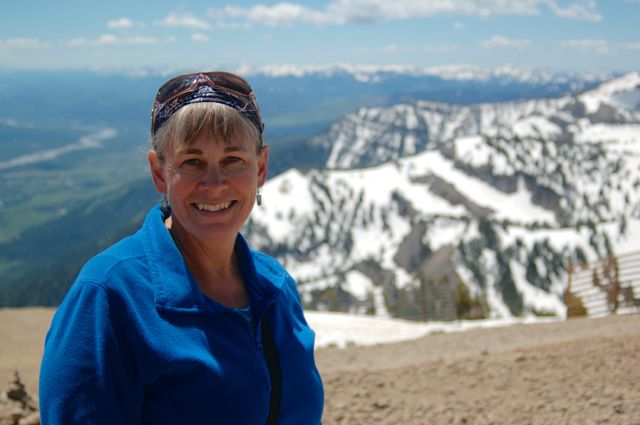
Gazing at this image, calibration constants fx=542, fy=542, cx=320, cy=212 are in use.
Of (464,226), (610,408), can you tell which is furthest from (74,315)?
(464,226)

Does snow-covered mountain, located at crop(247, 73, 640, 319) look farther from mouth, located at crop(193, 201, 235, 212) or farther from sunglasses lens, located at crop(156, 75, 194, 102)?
sunglasses lens, located at crop(156, 75, 194, 102)

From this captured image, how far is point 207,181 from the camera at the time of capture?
113 inches

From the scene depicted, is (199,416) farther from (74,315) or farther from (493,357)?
(493,357)

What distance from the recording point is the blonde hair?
275 cm

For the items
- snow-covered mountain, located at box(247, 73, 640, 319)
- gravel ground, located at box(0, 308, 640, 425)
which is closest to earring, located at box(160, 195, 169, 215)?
gravel ground, located at box(0, 308, 640, 425)

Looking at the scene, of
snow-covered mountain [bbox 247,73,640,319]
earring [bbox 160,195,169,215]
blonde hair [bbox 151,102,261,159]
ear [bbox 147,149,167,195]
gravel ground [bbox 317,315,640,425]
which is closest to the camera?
blonde hair [bbox 151,102,261,159]

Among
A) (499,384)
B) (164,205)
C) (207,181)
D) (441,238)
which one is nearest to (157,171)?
(164,205)

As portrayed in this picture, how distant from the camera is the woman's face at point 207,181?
2.85 m

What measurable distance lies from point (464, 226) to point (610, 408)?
143411mm

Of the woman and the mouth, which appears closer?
the woman

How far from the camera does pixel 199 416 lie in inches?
98.2

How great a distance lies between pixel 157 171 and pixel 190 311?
2.84 ft

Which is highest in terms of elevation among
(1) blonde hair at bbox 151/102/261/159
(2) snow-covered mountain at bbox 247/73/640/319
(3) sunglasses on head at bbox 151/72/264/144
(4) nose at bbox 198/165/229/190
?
(3) sunglasses on head at bbox 151/72/264/144

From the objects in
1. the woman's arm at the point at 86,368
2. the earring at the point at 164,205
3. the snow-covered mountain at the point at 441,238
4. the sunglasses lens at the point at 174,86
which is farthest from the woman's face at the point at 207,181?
the snow-covered mountain at the point at 441,238
